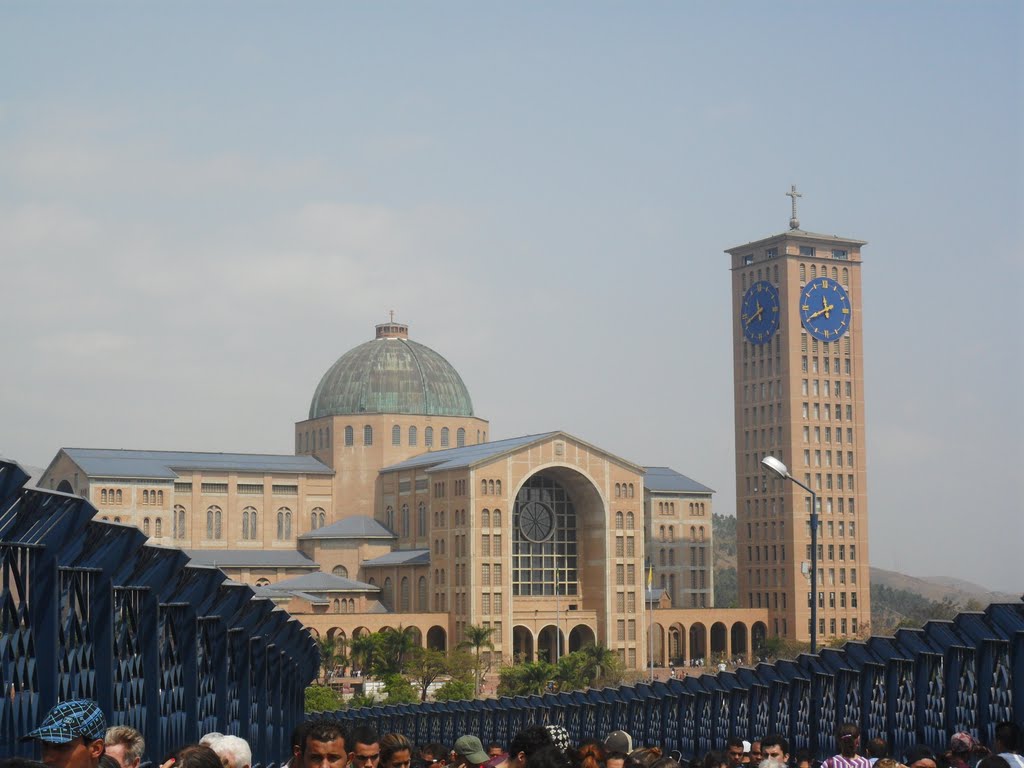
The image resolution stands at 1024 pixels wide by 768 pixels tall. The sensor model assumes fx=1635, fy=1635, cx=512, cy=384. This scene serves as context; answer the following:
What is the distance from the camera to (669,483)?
126 metres

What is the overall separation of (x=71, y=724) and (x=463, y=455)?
358 ft

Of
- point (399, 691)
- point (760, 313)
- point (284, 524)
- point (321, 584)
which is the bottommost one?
point (399, 691)

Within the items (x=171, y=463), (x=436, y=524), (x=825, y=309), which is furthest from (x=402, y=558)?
(x=825, y=309)

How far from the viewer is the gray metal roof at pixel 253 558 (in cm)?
11512

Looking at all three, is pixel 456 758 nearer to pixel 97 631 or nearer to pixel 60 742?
pixel 97 631

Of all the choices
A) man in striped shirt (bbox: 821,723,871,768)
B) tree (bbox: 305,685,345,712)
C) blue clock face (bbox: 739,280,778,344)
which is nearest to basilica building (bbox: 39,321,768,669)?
blue clock face (bbox: 739,280,778,344)

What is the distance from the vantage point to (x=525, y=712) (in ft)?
128

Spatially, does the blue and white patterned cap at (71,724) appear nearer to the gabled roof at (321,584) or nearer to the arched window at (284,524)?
the gabled roof at (321,584)

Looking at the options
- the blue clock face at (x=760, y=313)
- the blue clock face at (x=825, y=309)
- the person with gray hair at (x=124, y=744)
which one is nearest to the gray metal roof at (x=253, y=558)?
the blue clock face at (x=760, y=313)

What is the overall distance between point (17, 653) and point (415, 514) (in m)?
106

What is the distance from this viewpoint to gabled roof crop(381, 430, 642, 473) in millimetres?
109625

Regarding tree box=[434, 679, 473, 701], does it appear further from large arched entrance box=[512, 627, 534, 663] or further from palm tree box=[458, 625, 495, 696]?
large arched entrance box=[512, 627, 534, 663]

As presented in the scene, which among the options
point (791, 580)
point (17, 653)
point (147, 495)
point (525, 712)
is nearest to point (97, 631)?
point (17, 653)

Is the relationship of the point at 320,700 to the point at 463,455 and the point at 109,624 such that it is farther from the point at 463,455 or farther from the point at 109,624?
the point at 109,624
